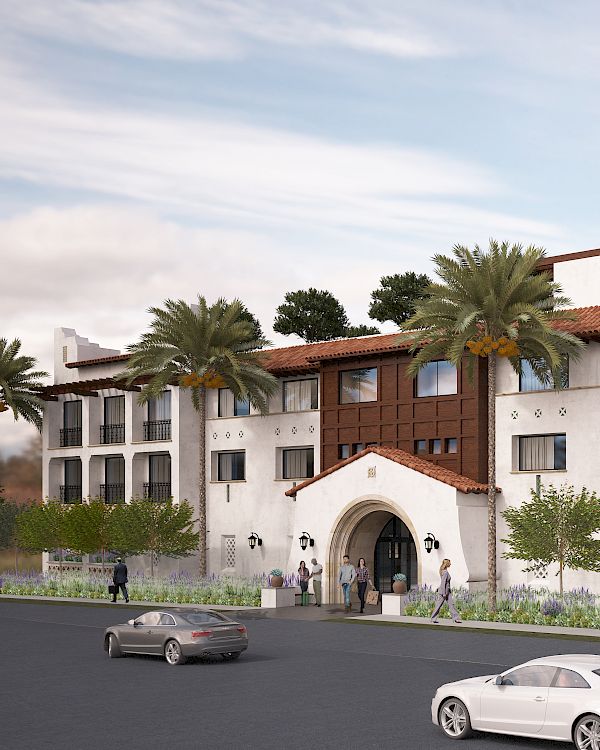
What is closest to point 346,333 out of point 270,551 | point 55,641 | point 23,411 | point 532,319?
point 23,411

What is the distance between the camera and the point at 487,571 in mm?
41469

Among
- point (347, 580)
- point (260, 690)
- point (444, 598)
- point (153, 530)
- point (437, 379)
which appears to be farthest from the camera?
point (153, 530)

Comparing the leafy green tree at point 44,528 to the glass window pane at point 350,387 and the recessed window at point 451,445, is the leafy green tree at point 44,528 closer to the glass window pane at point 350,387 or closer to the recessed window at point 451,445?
the glass window pane at point 350,387

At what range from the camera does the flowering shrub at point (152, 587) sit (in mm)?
44156

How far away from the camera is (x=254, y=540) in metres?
51.1

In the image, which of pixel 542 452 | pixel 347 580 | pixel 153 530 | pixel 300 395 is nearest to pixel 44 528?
pixel 153 530

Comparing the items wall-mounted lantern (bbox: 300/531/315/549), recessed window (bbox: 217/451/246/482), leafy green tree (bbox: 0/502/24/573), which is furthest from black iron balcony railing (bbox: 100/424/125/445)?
leafy green tree (bbox: 0/502/24/573)

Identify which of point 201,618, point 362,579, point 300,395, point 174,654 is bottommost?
point 174,654

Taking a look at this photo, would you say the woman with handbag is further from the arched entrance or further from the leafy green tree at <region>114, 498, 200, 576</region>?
the leafy green tree at <region>114, 498, 200, 576</region>

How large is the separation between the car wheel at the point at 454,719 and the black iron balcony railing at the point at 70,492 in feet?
150

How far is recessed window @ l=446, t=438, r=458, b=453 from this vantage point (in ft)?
145

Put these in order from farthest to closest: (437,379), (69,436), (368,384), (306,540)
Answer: (69,436)
(368,384)
(306,540)
(437,379)

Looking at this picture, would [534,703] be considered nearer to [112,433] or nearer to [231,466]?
[231,466]

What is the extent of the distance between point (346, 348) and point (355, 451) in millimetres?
4361
